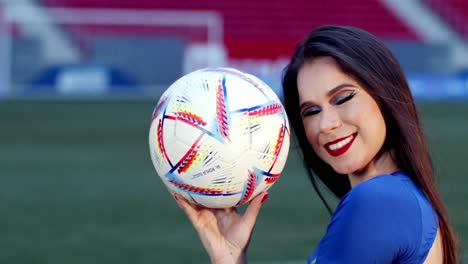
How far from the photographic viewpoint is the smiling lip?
89.3 inches

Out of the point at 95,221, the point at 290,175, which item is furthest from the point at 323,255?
the point at 290,175

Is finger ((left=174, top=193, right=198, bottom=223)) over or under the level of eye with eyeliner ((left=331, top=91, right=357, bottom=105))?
under

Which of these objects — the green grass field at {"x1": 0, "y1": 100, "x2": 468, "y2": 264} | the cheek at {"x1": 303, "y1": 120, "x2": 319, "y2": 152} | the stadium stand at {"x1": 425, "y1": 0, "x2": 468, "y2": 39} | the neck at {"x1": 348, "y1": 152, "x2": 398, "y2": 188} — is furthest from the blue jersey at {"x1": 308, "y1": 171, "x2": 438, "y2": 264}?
the stadium stand at {"x1": 425, "y1": 0, "x2": 468, "y2": 39}

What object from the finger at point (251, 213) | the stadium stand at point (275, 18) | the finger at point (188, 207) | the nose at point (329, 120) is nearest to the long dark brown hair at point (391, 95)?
the nose at point (329, 120)

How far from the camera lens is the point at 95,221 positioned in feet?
24.4

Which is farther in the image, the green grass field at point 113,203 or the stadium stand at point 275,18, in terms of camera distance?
the stadium stand at point 275,18

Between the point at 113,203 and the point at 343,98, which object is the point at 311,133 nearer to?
the point at 343,98

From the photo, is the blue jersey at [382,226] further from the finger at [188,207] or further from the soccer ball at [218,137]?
the finger at [188,207]

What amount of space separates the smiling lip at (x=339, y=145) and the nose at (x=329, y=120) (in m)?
0.04

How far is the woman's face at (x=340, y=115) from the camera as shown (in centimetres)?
223

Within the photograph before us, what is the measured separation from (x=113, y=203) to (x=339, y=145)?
6.15 m

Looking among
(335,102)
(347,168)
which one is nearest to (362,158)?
(347,168)

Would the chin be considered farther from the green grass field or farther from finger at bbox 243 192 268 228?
the green grass field

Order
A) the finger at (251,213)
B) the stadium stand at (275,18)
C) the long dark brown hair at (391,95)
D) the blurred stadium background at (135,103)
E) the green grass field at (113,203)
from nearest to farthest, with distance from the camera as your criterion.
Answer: the long dark brown hair at (391,95), the finger at (251,213), the green grass field at (113,203), the blurred stadium background at (135,103), the stadium stand at (275,18)
